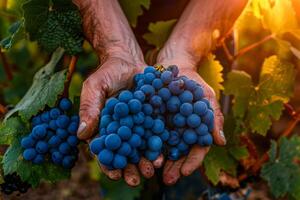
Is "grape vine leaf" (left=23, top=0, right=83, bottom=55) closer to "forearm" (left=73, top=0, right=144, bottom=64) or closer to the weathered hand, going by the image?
"forearm" (left=73, top=0, right=144, bottom=64)

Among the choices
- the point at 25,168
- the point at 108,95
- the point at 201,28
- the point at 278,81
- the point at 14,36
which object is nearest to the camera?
the point at 108,95

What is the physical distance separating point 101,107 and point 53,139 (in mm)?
200

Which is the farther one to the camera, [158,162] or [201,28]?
[201,28]

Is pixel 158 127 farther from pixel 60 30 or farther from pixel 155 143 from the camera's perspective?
pixel 60 30

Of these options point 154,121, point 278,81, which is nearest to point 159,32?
point 278,81

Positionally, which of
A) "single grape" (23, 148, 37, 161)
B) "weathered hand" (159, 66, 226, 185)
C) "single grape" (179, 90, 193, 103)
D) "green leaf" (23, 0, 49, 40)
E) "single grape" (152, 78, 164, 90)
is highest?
"green leaf" (23, 0, 49, 40)

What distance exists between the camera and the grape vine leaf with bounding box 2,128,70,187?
59.4 inches

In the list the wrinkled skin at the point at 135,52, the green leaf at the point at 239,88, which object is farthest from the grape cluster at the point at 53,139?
the green leaf at the point at 239,88

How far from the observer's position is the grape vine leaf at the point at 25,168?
1.51 meters

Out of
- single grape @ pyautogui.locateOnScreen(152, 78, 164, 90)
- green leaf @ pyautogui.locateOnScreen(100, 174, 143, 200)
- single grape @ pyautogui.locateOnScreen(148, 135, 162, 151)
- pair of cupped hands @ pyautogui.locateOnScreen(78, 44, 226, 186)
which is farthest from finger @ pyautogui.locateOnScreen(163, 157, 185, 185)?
green leaf @ pyautogui.locateOnScreen(100, 174, 143, 200)

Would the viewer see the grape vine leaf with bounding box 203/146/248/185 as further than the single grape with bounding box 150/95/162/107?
Yes

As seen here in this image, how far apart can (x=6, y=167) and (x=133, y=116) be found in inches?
19.3

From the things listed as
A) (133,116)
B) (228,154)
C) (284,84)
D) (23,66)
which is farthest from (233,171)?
(23,66)

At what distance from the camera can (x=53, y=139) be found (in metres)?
1.45
